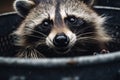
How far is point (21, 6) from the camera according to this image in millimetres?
2246

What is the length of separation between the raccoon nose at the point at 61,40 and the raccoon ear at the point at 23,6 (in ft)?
1.81

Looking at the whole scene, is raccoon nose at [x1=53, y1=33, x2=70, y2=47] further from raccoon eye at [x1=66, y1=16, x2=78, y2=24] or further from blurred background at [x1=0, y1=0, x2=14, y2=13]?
blurred background at [x1=0, y1=0, x2=14, y2=13]

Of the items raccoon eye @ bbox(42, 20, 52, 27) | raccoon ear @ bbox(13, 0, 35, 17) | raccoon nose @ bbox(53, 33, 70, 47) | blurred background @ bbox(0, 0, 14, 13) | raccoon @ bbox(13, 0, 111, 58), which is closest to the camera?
raccoon nose @ bbox(53, 33, 70, 47)

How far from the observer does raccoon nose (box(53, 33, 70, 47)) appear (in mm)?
1732

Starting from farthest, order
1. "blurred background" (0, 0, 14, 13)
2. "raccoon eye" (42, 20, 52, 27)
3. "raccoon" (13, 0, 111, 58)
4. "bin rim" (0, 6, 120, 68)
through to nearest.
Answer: "blurred background" (0, 0, 14, 13)
"raccoon eye" (42, 20, 52, 27)
"raccoon" (13, 0, 111, 58)
"bin rim" (0, 6, 120, 68)

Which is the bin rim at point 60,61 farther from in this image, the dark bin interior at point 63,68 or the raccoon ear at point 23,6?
the raccoon ear at point 23,6

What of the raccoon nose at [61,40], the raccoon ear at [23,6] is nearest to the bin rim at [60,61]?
the raccoon nose at [61,40]

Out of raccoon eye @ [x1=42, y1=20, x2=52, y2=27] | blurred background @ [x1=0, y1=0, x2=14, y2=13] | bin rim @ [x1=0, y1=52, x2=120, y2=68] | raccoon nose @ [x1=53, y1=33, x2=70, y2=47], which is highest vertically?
bin rim @ [x1=0, y1=52, x2=120, y2=68]

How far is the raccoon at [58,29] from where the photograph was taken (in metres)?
1.86

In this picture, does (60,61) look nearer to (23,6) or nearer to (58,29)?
(58,29)

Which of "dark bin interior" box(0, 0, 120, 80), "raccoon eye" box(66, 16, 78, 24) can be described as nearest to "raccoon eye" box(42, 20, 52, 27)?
"raccoon eye" box(66, 16, 78, 24)

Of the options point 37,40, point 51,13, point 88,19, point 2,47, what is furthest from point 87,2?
point 2,47

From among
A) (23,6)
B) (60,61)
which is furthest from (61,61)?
(23,6)

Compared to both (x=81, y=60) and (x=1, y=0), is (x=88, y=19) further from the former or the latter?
(x=1, y=0)
